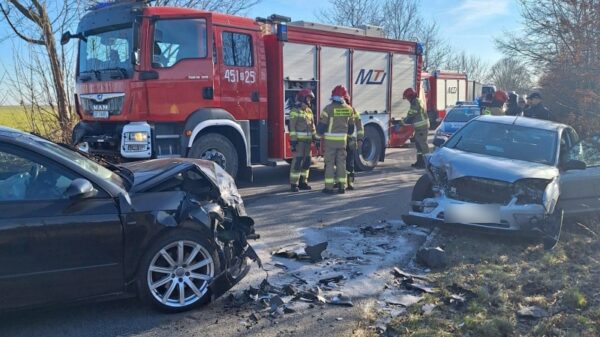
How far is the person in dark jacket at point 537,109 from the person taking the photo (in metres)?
9.38

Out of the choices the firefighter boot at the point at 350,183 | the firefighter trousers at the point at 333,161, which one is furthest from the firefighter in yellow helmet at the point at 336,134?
the firefighter boot at the point at 350,183

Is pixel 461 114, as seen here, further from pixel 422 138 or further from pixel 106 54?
pixel 106 54

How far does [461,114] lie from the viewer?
16266 mm

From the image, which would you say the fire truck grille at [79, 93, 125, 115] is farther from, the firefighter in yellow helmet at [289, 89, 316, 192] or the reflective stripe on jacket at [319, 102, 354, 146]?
the reflective stripe on jacket at [319, 102, 354, 146]

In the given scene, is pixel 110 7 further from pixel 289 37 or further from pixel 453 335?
pixel 453 335

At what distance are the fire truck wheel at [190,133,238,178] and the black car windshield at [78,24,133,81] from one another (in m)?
1.53

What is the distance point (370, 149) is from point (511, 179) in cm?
634

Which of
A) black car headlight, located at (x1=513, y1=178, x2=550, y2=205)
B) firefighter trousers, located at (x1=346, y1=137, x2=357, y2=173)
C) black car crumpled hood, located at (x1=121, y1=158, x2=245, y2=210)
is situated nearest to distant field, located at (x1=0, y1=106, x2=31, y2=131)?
firefighter trousers, located at (x1=346, y1=137, x2=357, y2=173)

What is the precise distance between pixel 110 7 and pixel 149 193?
A: 213 inches

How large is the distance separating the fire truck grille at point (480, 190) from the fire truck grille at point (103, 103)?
515 centimetres

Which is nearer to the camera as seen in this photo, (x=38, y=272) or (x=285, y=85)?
(x=38, y=272)

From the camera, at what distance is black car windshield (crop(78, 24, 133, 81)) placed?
795 cm

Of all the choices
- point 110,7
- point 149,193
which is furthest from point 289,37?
point 149,193

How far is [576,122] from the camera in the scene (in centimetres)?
831
